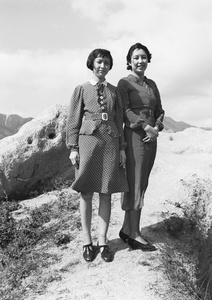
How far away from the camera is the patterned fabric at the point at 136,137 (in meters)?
4.29

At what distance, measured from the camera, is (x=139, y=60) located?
14.0ft

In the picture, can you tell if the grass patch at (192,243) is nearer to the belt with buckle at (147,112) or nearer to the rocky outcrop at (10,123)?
the belt with buckle at (147,112)

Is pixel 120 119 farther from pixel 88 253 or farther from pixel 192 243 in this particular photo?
pixel 192 243

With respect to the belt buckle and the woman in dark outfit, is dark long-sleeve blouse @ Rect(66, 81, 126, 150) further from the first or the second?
the woman in dark outfit

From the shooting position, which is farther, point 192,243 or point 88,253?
point 192,243

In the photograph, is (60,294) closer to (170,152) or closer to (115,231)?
(115,231)

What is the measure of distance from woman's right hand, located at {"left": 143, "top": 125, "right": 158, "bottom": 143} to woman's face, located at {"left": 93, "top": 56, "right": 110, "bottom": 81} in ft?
2.59

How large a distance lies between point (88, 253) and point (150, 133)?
5.16 feet

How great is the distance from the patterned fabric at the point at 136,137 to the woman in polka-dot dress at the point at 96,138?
18cm

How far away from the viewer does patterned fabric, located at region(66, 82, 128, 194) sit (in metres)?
4.08

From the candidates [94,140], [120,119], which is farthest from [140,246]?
[120,119]

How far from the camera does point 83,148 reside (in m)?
4.10

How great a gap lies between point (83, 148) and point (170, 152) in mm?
6748

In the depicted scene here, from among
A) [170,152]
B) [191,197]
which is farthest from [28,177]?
[170,152]
